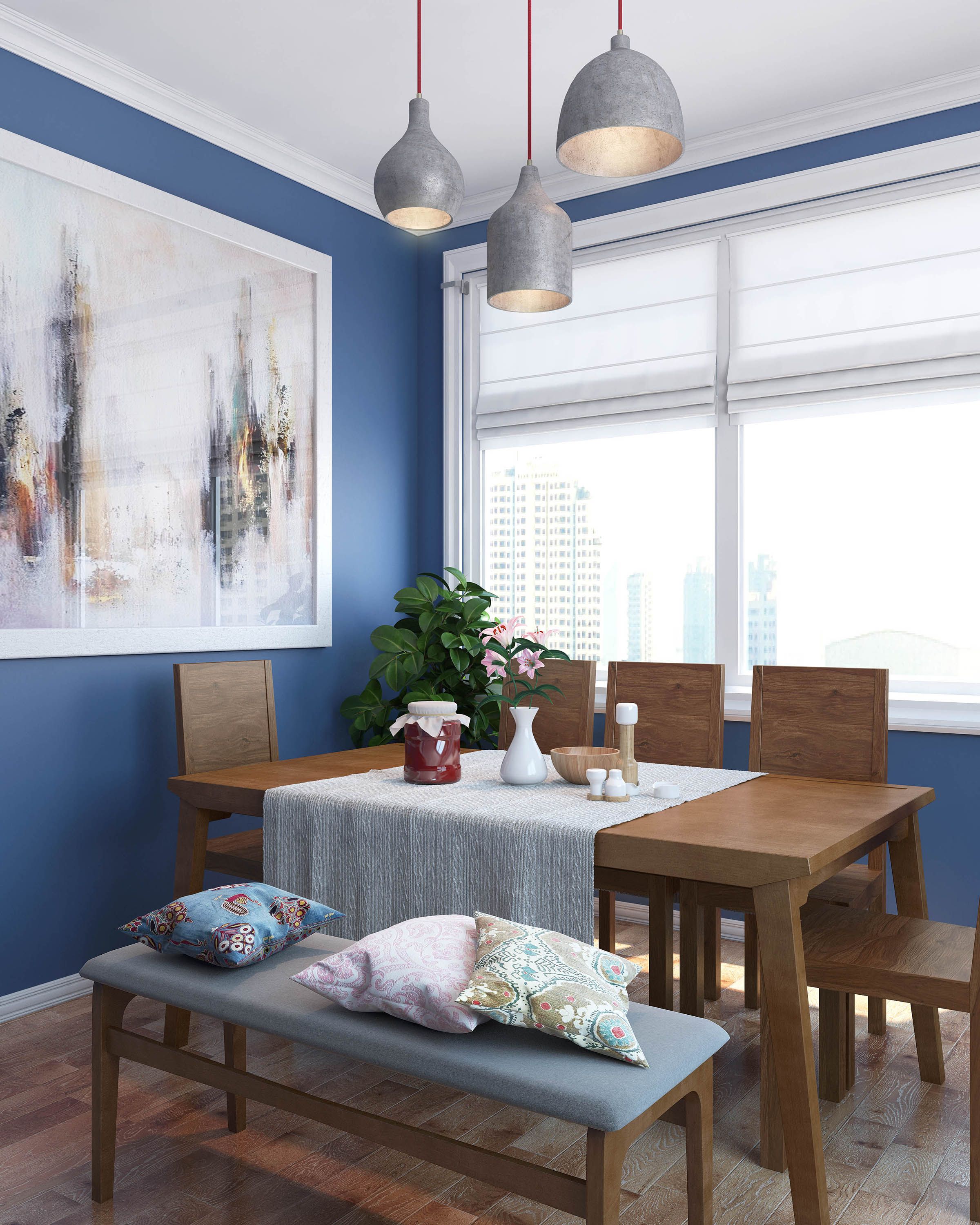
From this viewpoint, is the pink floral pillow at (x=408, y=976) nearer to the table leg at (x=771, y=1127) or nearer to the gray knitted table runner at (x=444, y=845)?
the gray knitted table runner at (x=444, y=845)

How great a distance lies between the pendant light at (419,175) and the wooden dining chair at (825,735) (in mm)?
1616

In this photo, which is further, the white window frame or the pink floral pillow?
the white window frame

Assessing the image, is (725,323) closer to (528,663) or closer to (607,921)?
(528,663)

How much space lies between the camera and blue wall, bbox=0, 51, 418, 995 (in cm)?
302

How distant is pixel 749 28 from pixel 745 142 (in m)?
0.65

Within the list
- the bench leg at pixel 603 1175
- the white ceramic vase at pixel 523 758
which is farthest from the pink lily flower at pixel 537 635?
the bench leg at pixel 603 1175

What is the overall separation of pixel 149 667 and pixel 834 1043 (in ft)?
7.75

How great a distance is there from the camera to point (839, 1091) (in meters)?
2.38

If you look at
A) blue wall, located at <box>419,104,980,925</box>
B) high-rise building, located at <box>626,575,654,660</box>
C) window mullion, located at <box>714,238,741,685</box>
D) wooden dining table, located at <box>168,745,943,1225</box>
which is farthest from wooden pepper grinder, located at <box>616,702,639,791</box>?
high-rise building, located at <box>626,575,654,660</box>

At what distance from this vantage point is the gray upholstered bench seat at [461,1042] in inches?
54.1

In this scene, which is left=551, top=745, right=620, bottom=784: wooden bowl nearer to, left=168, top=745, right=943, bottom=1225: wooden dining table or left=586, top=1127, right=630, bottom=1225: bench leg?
left=168, top=745, right=943, bottom=1225: wooden dining table

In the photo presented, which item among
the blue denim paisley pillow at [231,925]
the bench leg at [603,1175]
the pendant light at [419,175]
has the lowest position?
the bench leg at [603,1175]

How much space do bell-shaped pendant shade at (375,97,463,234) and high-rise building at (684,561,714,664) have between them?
2052mm

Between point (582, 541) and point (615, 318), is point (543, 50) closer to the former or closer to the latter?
point (615, 318)
